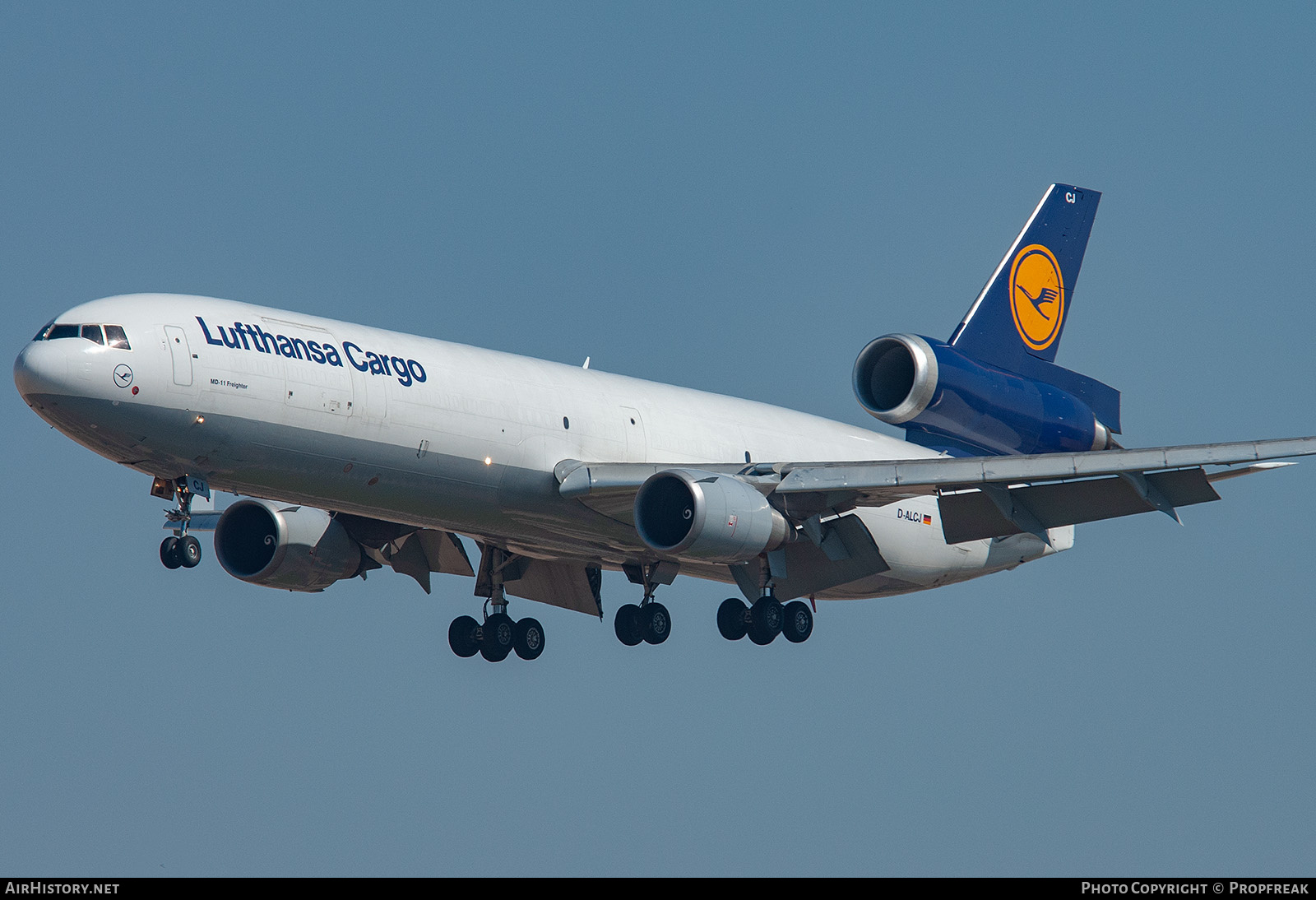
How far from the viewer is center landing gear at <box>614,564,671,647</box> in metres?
36.6

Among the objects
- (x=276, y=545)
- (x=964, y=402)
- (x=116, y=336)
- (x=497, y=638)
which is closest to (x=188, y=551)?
(x=116, y=336)

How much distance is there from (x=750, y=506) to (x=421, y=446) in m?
6.13

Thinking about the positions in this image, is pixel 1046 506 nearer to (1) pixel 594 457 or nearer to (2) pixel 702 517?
(2) pixel 702 517

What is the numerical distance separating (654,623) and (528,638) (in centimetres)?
304

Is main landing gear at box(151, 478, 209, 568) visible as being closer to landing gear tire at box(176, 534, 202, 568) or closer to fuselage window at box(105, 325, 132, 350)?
landing gear tire at box(176, 534, 202, 568)

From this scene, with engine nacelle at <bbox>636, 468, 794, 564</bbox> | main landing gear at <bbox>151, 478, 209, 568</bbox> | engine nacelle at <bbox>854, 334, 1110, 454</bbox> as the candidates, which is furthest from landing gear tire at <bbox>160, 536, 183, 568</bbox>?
engine nacelle at <bbox>854, 334, 1110, 454</bbox>

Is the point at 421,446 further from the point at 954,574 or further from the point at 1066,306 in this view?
the point at 1066,306

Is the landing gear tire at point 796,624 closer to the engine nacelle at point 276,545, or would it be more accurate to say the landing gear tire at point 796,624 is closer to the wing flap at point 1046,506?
the wing flap at point 1046,506

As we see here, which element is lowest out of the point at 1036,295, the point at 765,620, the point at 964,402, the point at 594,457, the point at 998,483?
the point at 765,620

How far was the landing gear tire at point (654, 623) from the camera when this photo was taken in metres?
36.6

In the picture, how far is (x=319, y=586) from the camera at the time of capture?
3628 cm

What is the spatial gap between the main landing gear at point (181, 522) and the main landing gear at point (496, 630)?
31.0 feet

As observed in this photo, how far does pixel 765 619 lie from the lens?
34.3 metres

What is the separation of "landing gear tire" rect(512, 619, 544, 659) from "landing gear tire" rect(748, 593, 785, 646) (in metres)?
5.58
